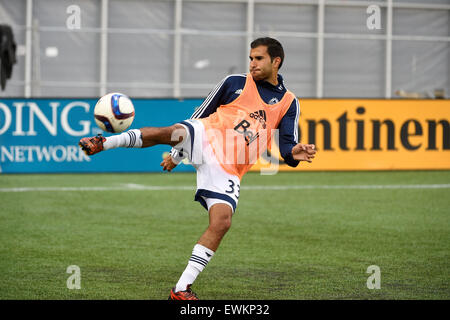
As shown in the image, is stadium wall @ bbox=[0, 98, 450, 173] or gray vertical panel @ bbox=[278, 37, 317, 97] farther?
gray vertical panel @ bbox=[278, 37, 317, 97]

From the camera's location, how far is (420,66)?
94.2ft

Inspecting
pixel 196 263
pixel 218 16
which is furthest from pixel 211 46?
pixel 196 263

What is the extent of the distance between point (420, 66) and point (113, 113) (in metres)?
24.3

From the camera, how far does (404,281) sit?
7070 mm

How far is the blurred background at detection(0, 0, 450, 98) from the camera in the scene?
26.3 m

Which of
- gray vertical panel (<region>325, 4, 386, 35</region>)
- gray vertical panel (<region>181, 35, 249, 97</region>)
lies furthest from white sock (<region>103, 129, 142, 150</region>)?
gray vertical panel (<region>325, 4, 386, 35</region>)

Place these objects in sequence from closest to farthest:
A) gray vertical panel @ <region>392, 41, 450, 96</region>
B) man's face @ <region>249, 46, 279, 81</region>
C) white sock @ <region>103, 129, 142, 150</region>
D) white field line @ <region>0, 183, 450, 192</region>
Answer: white sock @ <region>103, 129, 142, 150</region> < man's face @ <region>249, 46, 279, 81</region> < white field line @ <region>0, 183, 450, 192</region> < gray vertical panel @ <region>392, 41, 450, 96</region>

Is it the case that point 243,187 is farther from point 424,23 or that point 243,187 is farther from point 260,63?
point 424,23

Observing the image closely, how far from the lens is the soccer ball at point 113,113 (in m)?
5.91

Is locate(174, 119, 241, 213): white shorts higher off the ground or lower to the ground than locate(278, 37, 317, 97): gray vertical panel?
lower

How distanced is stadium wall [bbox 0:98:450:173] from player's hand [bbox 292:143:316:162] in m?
9.93

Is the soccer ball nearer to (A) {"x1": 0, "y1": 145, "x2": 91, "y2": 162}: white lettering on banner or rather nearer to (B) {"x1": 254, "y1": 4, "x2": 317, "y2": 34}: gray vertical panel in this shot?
(A) {"x1": 0, "y1": 145, "x2": 91, "y2": 162}: white lettering on banner

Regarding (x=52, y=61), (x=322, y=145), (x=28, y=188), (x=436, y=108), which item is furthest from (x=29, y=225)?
(x=52, y=61)

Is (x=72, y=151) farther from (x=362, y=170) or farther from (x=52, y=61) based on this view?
(x=52, y=61)
